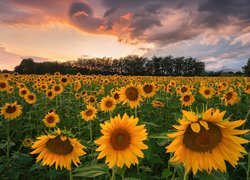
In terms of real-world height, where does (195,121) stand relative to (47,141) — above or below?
above

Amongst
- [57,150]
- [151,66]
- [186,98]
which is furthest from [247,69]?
[57,150]

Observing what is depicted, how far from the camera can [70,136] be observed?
Answer: 287cm

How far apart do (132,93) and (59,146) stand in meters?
4.34

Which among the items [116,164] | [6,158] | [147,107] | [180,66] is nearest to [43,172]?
[6,158]

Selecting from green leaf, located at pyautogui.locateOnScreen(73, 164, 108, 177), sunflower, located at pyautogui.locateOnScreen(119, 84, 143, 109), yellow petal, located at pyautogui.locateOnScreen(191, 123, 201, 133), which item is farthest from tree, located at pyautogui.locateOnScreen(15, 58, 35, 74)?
yellow petal, located at pyautogui.locateOnScreen(191, 123, 201, 133)

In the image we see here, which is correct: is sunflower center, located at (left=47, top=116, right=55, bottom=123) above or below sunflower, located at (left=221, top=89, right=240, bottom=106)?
below

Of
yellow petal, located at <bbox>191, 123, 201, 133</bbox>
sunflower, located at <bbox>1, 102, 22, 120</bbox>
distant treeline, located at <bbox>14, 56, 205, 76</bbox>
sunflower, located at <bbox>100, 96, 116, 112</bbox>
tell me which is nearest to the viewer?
yellow petal, located at <bbox>191, 123, 201, 133</bbox>

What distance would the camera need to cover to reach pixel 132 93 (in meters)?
7.24

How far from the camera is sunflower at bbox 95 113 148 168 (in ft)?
8.46

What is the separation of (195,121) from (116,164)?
925mm

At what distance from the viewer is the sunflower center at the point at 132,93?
7.20 meters

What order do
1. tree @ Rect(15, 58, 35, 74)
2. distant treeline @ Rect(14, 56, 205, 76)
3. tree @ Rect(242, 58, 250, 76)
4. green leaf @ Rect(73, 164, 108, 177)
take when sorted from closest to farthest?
green leaf @ Rect(73, 164, 108, 177)
tree @ Rect(15, 58, 35, 74)
tree @ Rect(242, 58, 250, 76)
distant treeline @ Rect(14, 56, 205, 76)

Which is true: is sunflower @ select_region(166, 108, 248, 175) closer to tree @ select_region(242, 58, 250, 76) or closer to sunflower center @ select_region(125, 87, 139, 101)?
sunflower center @ select_region(125, 87, 139, 101)

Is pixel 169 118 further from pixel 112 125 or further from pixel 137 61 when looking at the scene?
pixel 137 61
